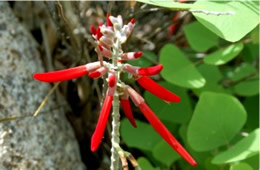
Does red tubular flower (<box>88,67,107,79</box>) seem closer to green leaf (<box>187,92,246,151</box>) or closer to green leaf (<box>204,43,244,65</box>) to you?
green leaf (<box>187,92,246,151</box>)

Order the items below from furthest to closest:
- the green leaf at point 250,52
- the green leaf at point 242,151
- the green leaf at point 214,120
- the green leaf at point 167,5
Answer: the green leaf at point 250,52 < the green leaf at point 214,120 < the green leaf at point 242,151 < the green leaf at point 167,5

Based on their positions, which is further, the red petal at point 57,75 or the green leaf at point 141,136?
the green leaf at point 141,136

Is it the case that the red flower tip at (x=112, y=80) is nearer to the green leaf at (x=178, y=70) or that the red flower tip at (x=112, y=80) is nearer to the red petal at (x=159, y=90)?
the red petal at (x=159, y=90)

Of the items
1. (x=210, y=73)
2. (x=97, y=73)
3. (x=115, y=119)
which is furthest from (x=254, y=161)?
(x=97, y=73)

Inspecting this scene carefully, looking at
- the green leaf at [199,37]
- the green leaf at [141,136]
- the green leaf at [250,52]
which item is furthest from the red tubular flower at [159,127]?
the green leaf at [250,52]

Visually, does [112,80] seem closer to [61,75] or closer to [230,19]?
[61,75]

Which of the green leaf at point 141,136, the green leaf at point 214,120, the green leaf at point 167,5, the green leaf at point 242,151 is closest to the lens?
the green leaf at point 167,5

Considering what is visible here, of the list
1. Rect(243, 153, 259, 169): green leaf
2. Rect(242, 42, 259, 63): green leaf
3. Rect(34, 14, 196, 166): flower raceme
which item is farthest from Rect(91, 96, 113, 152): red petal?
Rect(242, 42, 259, 63): green leaf

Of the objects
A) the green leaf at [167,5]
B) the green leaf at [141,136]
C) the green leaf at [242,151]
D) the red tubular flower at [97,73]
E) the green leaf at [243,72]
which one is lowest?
the green leaf at [242,151]
